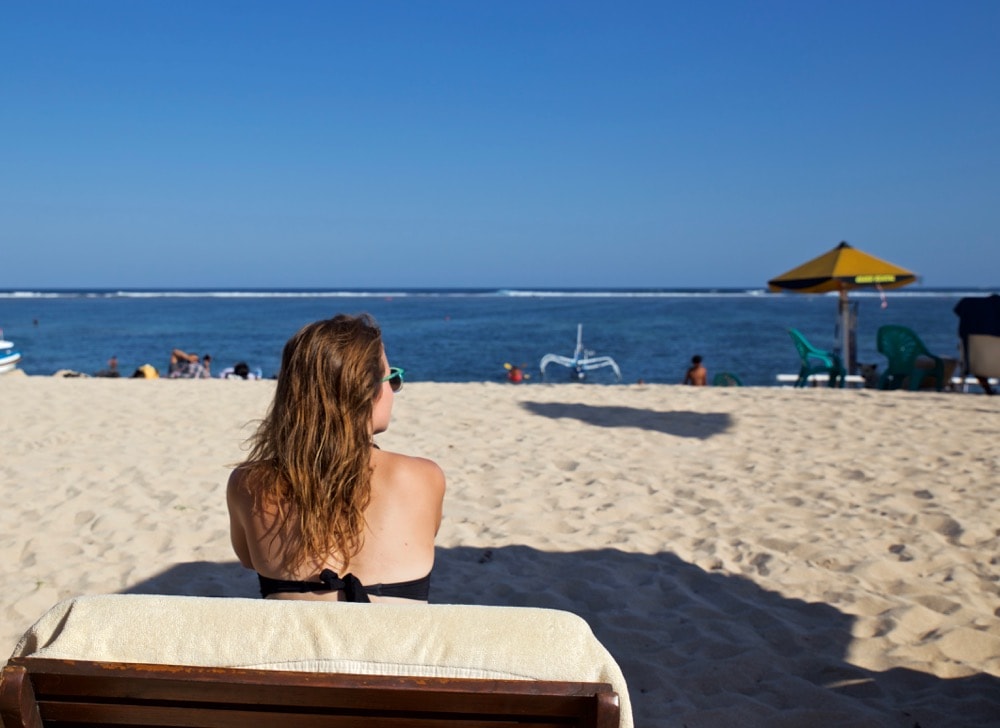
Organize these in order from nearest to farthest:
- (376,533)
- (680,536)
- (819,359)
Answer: (376,533), (680,536), (819,359)

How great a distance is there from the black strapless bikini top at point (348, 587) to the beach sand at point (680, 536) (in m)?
1.10

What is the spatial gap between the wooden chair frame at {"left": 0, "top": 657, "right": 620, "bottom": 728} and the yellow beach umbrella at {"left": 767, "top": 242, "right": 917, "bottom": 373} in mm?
11444

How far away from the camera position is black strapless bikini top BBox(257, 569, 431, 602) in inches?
78.0

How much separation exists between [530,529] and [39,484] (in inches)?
131

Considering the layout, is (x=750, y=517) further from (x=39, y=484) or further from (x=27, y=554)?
(x=39, y=484)

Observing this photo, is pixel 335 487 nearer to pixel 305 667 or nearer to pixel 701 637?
pixel 305 667

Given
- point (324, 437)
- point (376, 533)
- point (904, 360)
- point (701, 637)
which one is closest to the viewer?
point (324, 437)

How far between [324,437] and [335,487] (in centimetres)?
12

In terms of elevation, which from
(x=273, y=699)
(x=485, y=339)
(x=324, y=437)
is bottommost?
(x=485, y=339)

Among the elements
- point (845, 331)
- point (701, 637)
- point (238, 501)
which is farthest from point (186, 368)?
point (238, 501)

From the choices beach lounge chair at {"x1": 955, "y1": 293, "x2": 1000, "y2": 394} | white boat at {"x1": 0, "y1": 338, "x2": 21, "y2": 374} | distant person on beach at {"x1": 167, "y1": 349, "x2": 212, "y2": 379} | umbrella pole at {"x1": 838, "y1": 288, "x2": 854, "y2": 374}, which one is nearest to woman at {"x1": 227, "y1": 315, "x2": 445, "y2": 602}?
beach lounge chair at {"x1": 955, "y1": 293, "x2": 1000, "y2": 394}

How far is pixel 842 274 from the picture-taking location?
458 inches

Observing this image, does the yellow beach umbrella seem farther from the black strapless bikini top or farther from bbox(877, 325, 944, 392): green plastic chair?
the black strapless bikini top

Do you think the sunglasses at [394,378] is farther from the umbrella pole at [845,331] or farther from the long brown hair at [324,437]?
the umbrella pole at [845,331]
